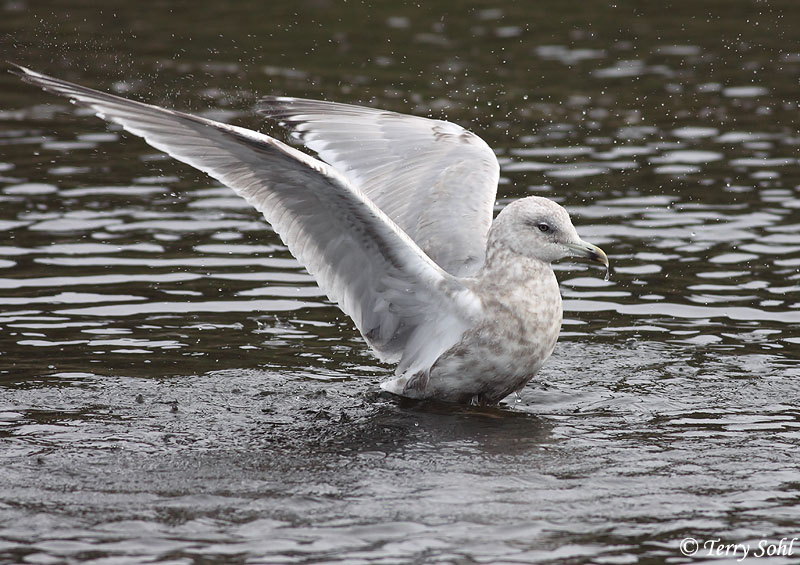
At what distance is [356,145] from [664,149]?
4.50m

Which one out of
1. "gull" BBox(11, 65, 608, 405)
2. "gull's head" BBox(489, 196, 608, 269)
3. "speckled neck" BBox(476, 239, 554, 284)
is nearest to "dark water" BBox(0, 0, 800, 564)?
"gull" BBox(11, 65, 608, 405)

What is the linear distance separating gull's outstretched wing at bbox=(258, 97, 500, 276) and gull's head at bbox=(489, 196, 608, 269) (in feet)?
1.96

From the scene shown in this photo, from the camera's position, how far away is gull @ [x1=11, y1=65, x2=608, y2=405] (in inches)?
273

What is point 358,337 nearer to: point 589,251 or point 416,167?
point 416,167

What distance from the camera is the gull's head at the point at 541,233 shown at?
7.38m

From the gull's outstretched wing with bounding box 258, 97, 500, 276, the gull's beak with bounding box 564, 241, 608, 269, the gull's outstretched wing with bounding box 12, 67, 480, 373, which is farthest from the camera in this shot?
the gull's outstretched wing with bounding box 258, 97, 500, 276

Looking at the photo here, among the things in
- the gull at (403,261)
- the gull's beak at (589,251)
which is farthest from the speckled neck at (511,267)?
the gull's beak at (589,251)

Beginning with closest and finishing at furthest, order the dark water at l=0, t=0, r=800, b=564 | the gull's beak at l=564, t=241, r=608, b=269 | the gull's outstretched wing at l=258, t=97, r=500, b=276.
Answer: the dark water at l=0, t=0, r=800, b=564, the gull's beak at l=564, t=241, r=608, b=269, the gull's outstretched wing at l=258, t=97, r=500, b=276

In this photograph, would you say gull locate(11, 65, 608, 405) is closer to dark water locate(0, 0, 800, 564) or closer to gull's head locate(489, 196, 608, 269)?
gull's head locate(489, 196, 608, 269)

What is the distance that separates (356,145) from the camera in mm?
9086

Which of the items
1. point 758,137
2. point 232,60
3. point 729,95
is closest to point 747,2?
point 729,95

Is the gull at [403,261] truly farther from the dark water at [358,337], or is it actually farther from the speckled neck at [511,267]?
the dark water at [358,337]

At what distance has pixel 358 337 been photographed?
8938 mm

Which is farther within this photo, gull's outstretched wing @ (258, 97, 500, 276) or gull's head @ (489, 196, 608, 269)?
gull's outstretched wing @ (258, 97, 500, 276)
